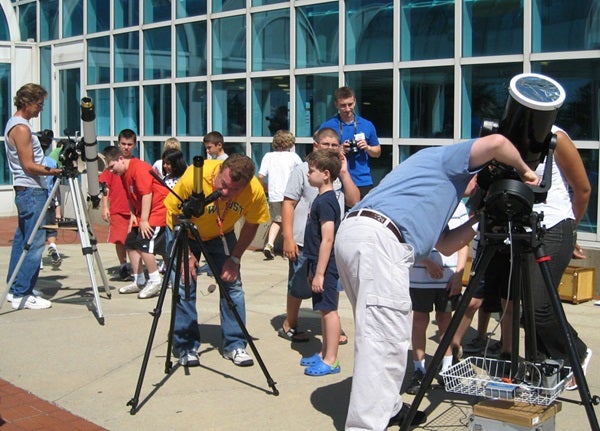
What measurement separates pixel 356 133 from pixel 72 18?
9128 mm

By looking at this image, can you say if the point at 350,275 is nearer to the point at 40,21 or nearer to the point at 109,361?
the point at 109,361

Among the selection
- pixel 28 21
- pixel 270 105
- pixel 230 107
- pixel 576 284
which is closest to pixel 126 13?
pixel 230 107

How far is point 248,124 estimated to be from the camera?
11172 mm

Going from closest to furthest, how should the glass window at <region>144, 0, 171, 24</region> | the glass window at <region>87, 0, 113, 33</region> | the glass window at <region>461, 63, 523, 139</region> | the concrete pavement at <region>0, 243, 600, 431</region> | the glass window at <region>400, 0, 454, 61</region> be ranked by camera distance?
the concrete pavement at <region>0, 243, 600, 431</region> → the glass window at <region>461, 63, 523, 139</region> → the glass window at <region>400, 0, 454, 61</region> → the glass window at <region>144, 0, 171, 24</region> → the glass window at <region>87, 0, 113, 33</region>

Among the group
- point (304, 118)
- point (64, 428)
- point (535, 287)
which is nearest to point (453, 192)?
point (535, 287)

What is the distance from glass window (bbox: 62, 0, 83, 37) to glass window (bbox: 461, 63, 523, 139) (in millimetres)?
8367

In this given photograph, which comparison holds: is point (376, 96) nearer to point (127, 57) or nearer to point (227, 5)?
point (227, 5)

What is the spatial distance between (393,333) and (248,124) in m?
7.56

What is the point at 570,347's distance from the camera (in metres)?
3.63

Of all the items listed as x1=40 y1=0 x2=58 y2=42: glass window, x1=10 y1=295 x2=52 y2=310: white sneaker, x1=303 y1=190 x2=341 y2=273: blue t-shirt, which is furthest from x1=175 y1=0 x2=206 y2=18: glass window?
x1=303 y1=190 x2=341 y2=273: blue t-shirt

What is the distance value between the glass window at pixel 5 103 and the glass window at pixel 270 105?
19.5ft

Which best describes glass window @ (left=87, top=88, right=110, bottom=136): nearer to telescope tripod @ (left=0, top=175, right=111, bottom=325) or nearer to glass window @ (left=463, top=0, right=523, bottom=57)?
telescope tripod @ (left=0, top=175, right=111, bottom=325)

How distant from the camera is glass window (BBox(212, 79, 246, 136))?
37.3 feet

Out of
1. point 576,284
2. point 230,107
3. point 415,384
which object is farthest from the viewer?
point 230,107
